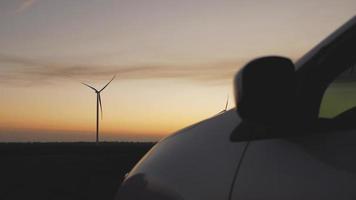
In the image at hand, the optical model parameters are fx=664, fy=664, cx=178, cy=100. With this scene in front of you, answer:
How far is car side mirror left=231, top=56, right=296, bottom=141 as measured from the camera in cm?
214

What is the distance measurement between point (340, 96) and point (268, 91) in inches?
17.9

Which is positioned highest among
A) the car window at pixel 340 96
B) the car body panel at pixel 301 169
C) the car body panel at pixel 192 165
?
the car window at pixel 340 96

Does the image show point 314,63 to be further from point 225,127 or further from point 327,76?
point 225,127

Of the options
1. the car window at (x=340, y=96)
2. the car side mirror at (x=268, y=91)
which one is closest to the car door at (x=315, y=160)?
the car window at (x=340, y=96)

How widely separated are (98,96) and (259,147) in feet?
120

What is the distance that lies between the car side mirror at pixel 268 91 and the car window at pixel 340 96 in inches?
11.6

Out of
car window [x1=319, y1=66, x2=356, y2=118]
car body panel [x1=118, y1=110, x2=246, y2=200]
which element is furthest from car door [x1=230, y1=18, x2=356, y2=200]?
car body panel [x1=118, y1=110, x2=246, y2=200]

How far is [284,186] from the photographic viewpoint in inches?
82.7

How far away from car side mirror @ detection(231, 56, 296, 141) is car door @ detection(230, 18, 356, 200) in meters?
0.09

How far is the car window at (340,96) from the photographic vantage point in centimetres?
244

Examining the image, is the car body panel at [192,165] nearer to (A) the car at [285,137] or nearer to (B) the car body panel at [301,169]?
(A) the car at [285,137]

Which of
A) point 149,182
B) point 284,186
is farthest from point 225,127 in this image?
point 284,186

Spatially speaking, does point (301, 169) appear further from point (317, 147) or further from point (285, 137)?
point (285, 137)

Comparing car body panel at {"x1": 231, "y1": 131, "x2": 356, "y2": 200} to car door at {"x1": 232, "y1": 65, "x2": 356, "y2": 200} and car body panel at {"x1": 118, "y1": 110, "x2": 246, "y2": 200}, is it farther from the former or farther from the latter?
car body panel at {"x1": 118, "y1": 110, "x2": 246, "y2": 200}
